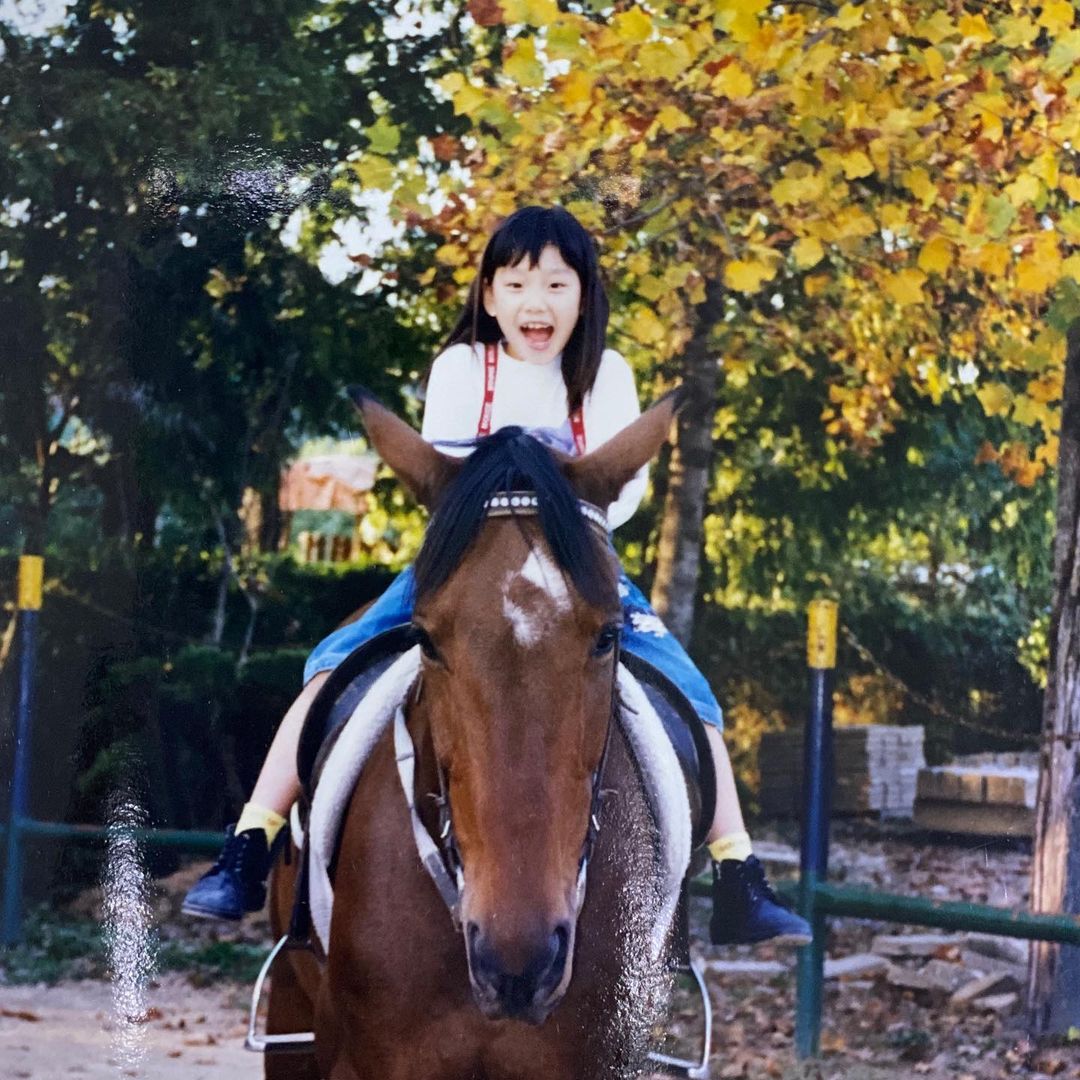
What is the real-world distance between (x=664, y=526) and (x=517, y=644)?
2.93m

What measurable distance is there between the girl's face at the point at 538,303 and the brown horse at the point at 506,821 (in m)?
0.63

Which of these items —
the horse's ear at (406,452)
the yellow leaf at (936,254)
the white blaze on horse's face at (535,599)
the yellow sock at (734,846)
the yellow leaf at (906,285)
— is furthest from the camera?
the yellow leaf at (906,285)

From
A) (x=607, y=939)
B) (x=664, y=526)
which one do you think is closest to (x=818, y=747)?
(x=664, y=526)

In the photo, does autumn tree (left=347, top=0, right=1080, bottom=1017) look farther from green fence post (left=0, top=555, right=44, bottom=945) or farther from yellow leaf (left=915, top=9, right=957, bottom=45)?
green fence post (left=0, top=555, right=44, bottom=945)

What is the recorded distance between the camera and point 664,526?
5.11 meters

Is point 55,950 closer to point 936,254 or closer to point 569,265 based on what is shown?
point 569,265

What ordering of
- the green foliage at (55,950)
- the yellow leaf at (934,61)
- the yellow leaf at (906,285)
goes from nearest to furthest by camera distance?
1. the green foliage at (55,950)
2. the yellow leaf at (934,61)
3. the yellow leaf at (906,285)

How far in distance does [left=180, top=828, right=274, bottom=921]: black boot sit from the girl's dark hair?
121 cm

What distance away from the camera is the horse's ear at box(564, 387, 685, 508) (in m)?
2.52

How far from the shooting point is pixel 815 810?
16.8ft

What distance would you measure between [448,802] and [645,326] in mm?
2444

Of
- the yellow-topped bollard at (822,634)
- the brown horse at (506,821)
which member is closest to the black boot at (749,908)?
the brown horse at (506,821)

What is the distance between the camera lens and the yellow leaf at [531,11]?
406 centimetres

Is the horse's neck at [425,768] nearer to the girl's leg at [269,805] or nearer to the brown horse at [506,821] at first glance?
the brown horse at [506,821]
